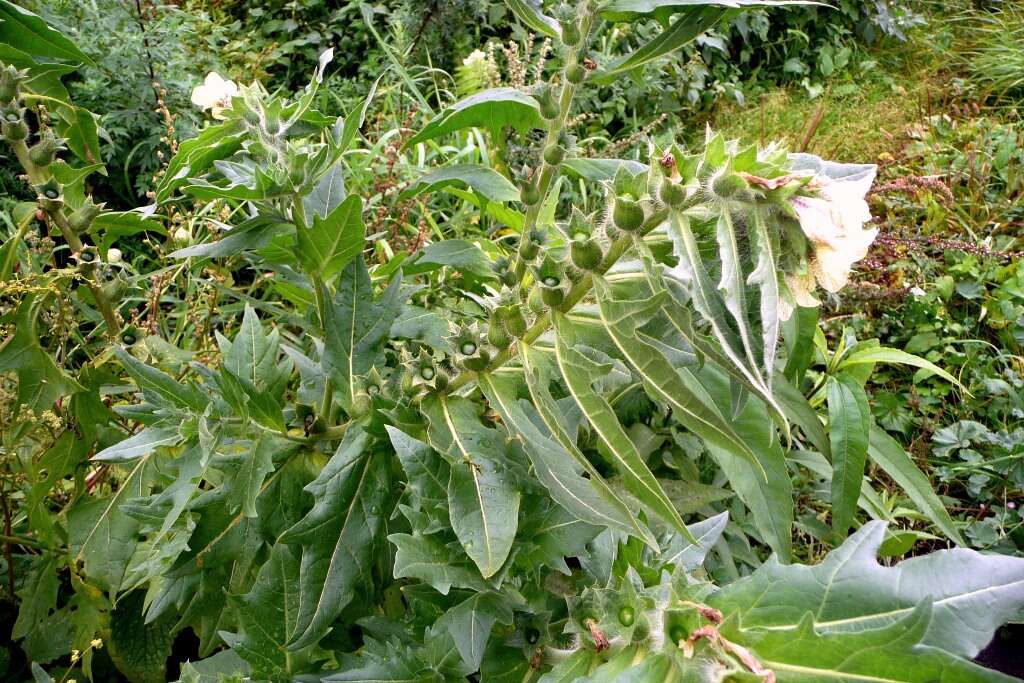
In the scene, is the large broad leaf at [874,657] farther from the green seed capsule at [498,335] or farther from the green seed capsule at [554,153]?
the green seed capsule at [554,153]

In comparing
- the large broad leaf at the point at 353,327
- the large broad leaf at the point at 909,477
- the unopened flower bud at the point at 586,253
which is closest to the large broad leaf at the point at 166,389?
the large broad leaf at the point at 353,327

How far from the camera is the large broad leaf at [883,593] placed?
29.3 inches

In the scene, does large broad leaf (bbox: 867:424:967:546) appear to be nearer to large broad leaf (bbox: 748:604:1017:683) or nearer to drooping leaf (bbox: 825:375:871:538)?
drooping leaf (bbox: 825:375:871:538)

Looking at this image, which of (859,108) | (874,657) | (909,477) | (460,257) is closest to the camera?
(874,657)

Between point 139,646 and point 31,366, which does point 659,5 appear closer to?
point 31,366

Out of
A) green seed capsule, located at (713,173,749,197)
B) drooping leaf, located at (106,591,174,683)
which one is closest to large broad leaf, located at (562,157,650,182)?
green seed capsule, located at (713,173,749,197)

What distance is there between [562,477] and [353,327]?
0.45m

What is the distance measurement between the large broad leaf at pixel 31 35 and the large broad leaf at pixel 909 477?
168 centimetres

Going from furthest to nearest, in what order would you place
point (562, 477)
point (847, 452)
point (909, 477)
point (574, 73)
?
point (909, 477) → point (847, 452) → point (574, 73) → point (562, 477)

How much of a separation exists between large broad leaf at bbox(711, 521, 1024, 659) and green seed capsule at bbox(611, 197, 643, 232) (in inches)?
15.4

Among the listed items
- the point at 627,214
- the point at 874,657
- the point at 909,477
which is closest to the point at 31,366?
the point at 627,214

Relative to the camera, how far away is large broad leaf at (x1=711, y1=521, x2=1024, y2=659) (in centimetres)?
74

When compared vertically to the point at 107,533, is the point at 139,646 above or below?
below

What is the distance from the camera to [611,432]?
2.71ft
